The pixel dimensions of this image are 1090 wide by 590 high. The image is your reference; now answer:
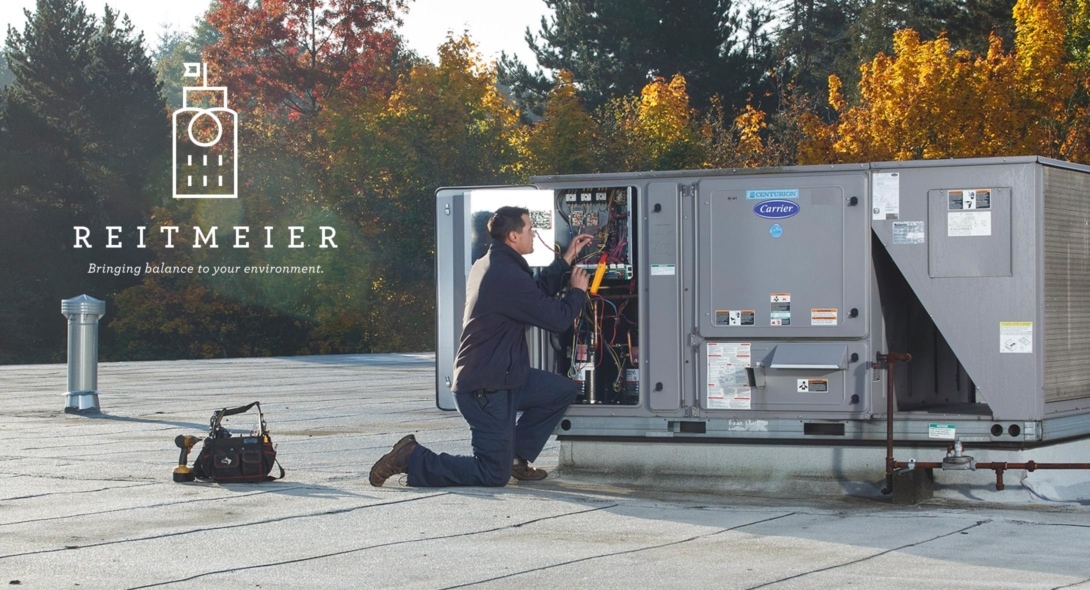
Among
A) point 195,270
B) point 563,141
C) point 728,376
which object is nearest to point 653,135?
point 563,141

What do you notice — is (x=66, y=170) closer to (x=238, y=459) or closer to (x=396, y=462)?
(x=238, y=459)

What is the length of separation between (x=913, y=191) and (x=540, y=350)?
8.86 feet

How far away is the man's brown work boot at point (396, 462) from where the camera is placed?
9.45 meters

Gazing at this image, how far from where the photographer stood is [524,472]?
985cm

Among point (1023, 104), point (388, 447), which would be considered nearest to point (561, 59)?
point (1023, 104)

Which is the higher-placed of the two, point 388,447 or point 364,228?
point 364,228

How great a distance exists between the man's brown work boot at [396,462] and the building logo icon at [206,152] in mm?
38375

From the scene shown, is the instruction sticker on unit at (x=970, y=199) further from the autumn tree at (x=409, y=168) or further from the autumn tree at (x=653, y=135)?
the autumn tree at (x=409, y=168)

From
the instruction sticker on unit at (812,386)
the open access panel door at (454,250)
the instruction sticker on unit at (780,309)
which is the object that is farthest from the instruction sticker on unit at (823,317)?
the open access panel door at (454,250)

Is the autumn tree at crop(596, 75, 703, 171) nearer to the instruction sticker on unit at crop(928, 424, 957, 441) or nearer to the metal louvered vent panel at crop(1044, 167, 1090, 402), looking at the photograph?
the metal louvered vent panel at crop(1044, 167, 1090, 402)

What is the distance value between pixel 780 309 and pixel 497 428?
193 cm

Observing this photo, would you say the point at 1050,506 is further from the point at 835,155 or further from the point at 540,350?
the point at 835,155

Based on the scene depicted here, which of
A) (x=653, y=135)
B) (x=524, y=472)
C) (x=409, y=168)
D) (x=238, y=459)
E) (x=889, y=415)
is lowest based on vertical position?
(x=524, y=472)

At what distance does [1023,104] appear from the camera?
36.3 meters
